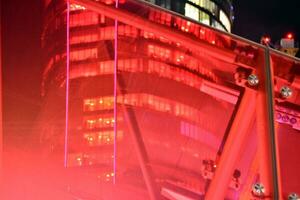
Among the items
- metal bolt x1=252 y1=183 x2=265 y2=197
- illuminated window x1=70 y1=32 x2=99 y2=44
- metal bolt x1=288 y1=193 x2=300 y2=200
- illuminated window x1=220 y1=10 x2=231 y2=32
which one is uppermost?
illuminated window x1=220 y1=10 x2=231 y2=32

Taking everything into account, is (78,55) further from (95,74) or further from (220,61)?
(220,61)

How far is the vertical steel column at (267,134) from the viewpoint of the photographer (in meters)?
2.94

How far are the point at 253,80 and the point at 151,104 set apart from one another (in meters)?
1.40

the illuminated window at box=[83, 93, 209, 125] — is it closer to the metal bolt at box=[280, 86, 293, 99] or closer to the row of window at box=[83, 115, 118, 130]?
the row of window at box=[83, 115, 118, 130]

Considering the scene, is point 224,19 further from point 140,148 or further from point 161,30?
point 161,30

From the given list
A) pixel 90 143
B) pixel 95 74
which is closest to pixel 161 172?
pixel 90 143

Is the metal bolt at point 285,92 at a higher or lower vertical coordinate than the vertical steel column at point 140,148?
higher

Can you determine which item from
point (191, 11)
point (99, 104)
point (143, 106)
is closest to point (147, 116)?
point (143, 106)

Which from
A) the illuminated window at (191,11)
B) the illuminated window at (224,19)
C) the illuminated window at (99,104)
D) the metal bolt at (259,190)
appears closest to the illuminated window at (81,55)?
the illuminated window at (99,104)

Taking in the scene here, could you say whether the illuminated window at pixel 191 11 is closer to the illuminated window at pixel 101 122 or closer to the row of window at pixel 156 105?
the row of window at pixel 156 105

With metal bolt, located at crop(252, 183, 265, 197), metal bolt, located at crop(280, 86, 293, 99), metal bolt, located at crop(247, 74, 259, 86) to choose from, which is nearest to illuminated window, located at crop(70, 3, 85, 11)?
metal bolt, located at crop(247, 74, 259, 86)

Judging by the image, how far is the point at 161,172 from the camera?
4.13m

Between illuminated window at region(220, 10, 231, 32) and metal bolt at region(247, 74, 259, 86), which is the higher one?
illuminated window at region(220, 10, 231, 32)

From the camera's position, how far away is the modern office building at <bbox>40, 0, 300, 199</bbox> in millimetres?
3287
